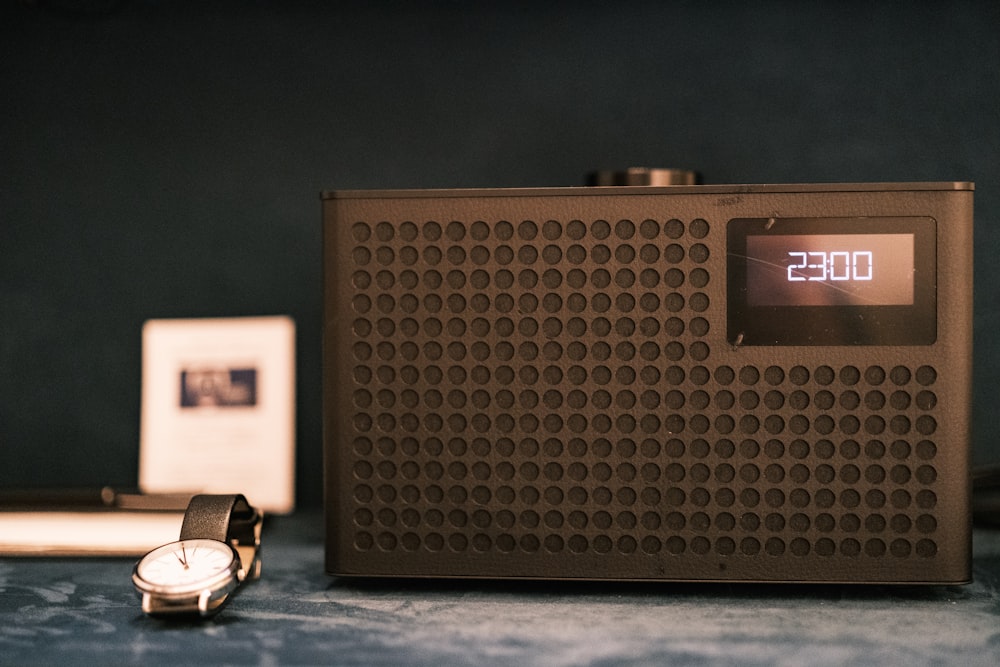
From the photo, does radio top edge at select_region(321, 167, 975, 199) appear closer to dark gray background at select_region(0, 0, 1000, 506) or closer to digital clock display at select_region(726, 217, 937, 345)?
digital clock display at select_region(726, 217, 937, 345)

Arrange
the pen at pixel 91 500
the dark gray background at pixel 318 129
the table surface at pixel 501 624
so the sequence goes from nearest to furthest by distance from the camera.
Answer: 1. the table surface at pixel 501 624
2. the pen at pixel 91 500
3. the dark gray background at pixel 318 129

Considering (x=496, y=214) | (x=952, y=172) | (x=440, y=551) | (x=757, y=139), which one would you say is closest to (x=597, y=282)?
(x=496, y=214)

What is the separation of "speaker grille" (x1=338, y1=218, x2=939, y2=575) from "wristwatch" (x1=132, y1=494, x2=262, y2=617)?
0.09m

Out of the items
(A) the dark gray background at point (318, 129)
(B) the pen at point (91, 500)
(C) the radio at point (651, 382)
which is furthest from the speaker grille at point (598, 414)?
(A) the dark gray background at point (318, 129)

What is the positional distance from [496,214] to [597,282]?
89mm

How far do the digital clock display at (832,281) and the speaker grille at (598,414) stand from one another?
0.06 ft

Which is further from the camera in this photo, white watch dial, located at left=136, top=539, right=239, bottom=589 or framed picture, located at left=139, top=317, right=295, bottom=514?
framed picture, located at left=139, top=317, right=295, bottom=514

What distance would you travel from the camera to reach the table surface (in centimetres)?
56

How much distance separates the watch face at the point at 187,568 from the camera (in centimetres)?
62

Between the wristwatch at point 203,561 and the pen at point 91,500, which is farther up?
the pen at point 91,500

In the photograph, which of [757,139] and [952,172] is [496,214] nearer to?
[757,139]

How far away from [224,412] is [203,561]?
1.03 ft

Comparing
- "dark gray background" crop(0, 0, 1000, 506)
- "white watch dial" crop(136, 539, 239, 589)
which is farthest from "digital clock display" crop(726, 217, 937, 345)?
"white watch dial" crop(136, 539, 239, 589)

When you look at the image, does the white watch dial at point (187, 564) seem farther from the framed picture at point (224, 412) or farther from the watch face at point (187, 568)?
the framed picture at point (224, 412)
